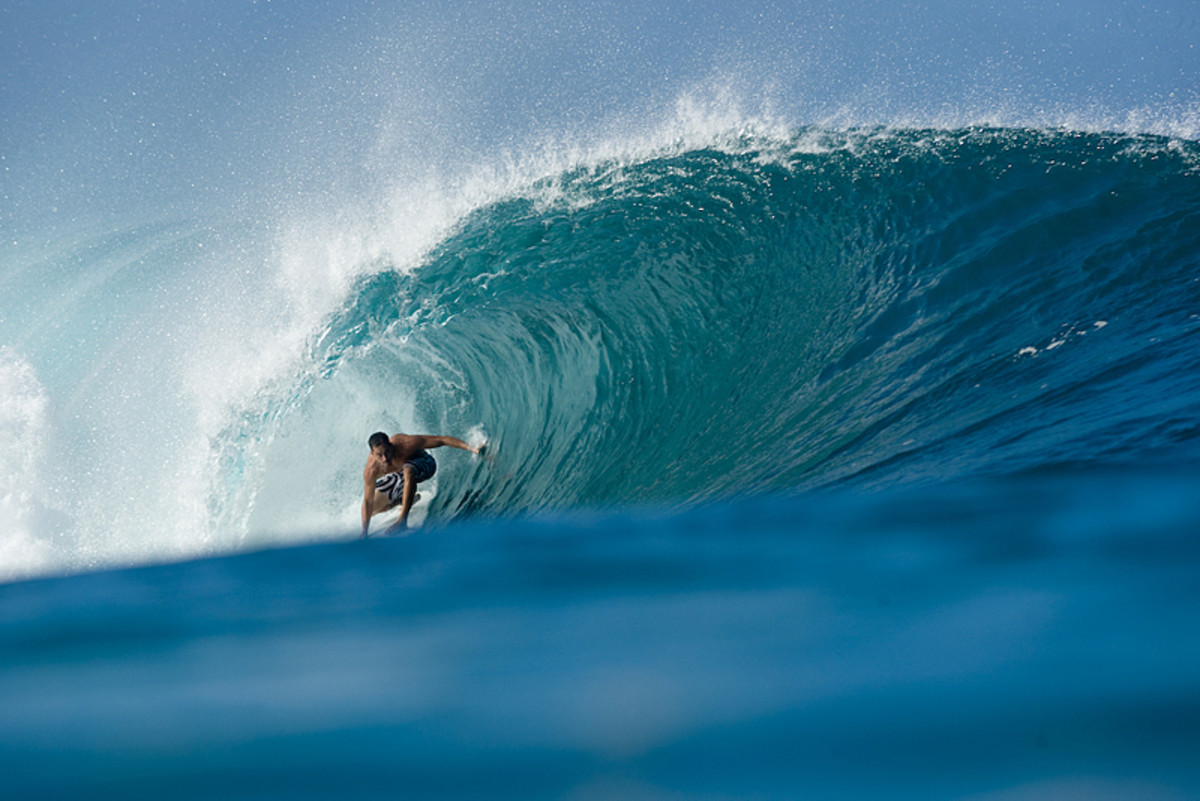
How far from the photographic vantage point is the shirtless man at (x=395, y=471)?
690 centimetres

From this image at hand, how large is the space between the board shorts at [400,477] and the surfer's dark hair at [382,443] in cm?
24

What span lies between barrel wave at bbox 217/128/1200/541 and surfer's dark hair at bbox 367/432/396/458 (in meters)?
1.11

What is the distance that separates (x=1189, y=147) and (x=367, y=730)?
11549mm

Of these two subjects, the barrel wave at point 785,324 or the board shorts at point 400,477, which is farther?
the board shorts at point 400,477

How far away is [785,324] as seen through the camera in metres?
7.22

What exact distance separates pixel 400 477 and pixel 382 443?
1.50 ft

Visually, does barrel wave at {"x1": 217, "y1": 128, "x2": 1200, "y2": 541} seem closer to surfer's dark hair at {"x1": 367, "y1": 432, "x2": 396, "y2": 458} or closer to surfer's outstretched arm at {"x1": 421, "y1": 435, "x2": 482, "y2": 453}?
surfer's outstretched arm at {"x1": 421, "y1": 435, "x2": 482, "y2": 453}

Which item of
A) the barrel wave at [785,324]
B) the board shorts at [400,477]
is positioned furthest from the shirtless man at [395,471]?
the barrel wave at [785,324]

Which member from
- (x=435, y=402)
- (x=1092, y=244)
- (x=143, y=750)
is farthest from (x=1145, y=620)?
(x=435, y=402)

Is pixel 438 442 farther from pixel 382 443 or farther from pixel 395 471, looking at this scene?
pixel 382 443

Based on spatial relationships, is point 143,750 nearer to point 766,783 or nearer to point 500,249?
point 766,783

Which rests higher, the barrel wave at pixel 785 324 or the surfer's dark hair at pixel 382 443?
the barrel wave at pixel 785 324

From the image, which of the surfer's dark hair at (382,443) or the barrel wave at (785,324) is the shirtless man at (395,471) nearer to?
the surfer's dark hair at (382,443)

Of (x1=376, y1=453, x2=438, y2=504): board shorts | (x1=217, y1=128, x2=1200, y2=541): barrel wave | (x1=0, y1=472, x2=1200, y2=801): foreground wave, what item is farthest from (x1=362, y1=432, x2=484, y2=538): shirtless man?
(x1=0, y1=472, x2=1200, y2=801): foreground wave
